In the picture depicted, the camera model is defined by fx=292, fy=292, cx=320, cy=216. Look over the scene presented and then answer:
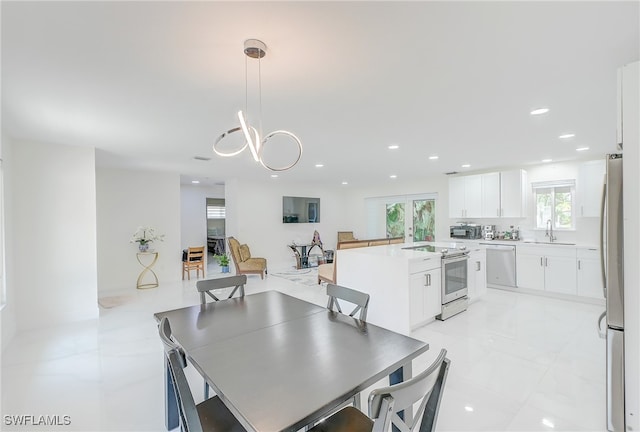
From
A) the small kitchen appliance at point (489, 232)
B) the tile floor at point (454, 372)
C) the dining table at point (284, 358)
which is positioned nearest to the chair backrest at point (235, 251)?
the tile floor at point (454, 372)

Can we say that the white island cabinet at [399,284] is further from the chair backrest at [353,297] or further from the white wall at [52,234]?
the white wall at [52,234]

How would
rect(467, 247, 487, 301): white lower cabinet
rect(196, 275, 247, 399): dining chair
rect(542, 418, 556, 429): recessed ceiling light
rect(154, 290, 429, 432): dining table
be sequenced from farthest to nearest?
1. rect(467, 247, 487, 301): white lower cabinet
2. rect(196, 275, 247, 399): dining chair
3. rect(542, 418, 556, 429): recessed ceiling light
4. rect(154, 290, 429, 432): dining table

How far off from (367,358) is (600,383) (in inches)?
98.3

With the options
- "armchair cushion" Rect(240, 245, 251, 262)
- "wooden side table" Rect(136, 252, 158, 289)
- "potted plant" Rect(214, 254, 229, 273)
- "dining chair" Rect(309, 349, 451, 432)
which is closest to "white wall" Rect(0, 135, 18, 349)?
"wooden side table" Rect(136, 252, 158, 289)

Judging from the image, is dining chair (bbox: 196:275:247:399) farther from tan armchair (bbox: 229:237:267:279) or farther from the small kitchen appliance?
the small kitchen appliance

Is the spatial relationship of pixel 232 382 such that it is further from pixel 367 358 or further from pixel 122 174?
pixel 122 174

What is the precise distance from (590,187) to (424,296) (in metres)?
3.83

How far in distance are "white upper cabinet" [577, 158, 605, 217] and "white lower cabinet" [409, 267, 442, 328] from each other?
10.8 ft

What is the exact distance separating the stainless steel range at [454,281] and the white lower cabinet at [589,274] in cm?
210

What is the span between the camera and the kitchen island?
347cm

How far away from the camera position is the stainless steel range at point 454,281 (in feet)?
13.0

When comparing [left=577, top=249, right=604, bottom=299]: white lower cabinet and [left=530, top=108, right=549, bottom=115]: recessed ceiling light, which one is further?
[left=577, top=249, right=604, bottom=299]: white lower cabinet

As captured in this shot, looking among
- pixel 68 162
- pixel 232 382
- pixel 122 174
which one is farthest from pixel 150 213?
pixel 232 382

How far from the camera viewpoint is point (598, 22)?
1.57m
